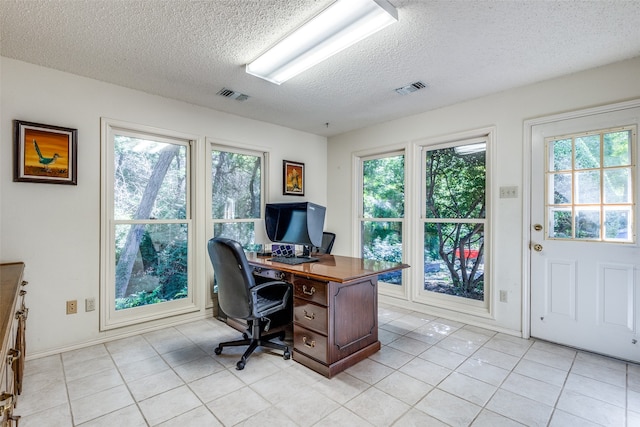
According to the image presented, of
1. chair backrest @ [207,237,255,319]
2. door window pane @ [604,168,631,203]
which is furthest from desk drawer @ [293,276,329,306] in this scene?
door window pane @ [604,168,631,203]

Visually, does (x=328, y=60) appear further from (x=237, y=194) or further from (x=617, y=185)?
(x=617, y=185)

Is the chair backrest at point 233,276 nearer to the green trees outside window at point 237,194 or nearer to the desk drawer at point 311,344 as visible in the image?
the desk drawer at point 311,344

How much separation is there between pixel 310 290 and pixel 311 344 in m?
0.41

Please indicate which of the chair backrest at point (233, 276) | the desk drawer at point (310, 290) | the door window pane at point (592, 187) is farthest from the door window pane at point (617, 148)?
the chair backrest at point (233, 276)

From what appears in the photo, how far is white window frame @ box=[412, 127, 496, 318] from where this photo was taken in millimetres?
3131

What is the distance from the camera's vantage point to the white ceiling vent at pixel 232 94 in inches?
119

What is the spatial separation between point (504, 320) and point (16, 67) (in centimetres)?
480

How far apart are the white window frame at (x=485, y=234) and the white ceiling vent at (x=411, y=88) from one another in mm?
759

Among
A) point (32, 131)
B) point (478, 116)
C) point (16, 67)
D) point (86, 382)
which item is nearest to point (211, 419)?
point (86, 382)

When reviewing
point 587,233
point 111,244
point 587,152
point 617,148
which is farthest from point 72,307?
point 617,148

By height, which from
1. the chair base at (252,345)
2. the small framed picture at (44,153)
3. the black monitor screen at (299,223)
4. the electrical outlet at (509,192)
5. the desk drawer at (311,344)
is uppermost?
the small framed picture at (44,153)

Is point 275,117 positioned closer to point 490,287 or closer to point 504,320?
point 490,287

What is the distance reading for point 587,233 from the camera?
260 centimetres

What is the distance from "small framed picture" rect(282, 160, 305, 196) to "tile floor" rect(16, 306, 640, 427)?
220 centimetres
